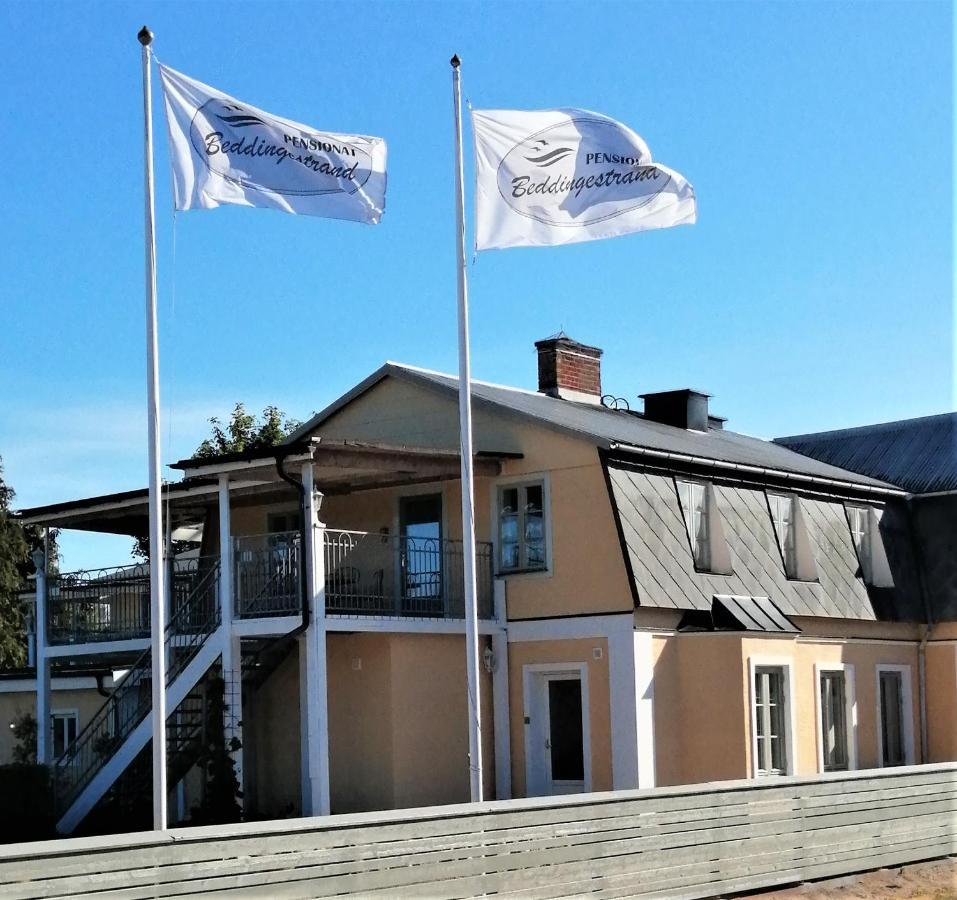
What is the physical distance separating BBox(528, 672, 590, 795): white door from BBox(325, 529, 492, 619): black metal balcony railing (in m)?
1.41

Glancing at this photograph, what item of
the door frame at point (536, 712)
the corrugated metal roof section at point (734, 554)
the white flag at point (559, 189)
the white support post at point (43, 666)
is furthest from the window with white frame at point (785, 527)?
the white support post at point (43, 666)

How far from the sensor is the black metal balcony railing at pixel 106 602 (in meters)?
21.8

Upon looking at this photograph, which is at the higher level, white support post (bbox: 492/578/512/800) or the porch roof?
the porch roof

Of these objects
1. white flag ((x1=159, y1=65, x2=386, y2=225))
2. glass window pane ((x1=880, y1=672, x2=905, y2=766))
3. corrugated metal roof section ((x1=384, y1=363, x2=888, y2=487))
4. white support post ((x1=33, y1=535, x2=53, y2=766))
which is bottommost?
glass window pane ((x1=880, y1=672, x2=905, y2=766))

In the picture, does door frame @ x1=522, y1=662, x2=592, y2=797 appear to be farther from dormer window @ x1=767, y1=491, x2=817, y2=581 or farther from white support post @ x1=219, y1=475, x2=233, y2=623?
dormer window @ x1=767, y1=491, x2=817, y2=581

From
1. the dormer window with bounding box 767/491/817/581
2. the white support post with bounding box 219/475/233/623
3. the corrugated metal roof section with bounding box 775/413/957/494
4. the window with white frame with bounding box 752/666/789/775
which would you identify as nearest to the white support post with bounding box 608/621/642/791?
the window with white frame with bounding box 752/666/789/775

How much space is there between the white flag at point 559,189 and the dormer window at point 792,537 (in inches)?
367

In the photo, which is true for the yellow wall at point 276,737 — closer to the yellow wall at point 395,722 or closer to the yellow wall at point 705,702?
the yellow wall at point 395,722

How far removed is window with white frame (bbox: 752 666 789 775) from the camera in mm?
21922

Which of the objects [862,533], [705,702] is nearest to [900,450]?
[862,533]

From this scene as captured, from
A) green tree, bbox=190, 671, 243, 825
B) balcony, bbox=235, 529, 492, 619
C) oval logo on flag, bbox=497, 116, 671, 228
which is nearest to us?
oval logo on flag, bbox=497, 116, 671, 228

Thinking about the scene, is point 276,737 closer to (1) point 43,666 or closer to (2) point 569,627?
(1) point 43,666

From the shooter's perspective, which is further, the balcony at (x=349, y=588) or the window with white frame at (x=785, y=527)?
the window with white frame at (x=785, y=527)

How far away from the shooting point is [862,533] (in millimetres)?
26906
